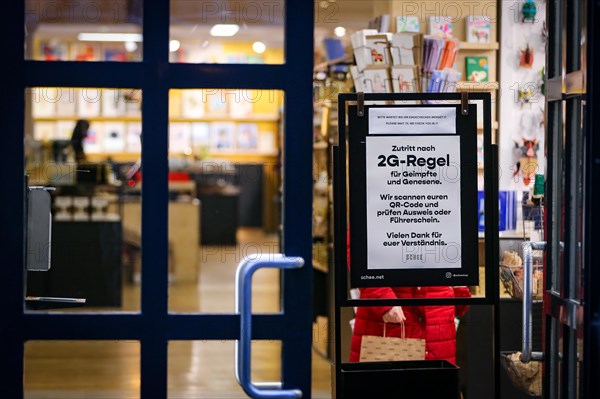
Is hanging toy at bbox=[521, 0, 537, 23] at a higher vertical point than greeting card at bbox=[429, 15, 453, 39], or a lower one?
higher

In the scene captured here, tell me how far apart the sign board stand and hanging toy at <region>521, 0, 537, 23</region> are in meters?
0.84

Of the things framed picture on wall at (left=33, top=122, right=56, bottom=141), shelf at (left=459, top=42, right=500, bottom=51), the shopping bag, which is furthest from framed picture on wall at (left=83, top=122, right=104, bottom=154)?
the shopping bag

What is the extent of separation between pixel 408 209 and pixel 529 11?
1.30m

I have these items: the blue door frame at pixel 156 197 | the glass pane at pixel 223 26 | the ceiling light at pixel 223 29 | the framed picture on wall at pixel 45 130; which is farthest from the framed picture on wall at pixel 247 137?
the blue door frame at pixel 156 197

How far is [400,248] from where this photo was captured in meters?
3.08

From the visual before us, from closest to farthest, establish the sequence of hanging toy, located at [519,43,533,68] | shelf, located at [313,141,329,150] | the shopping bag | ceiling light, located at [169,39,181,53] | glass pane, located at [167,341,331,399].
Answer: ceiling light, located at [169,39,181,53], the shopping bag, hanging toy, located at [519,43,533,68], glass pane, located at [167,341,331,399], shelf, located at [313,141,329,150]

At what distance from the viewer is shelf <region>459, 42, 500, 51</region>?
3900mm

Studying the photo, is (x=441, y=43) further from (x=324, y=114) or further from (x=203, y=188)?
(x=203, y=188)

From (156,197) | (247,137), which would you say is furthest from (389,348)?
(247,137)

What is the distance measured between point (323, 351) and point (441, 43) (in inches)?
110

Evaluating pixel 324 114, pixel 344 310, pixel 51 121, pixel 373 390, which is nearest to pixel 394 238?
pixel 373 390

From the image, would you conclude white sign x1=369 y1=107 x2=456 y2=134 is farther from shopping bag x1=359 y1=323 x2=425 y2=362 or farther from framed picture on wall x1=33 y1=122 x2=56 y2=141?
framed picture on wall x1=33 y1=122 x2=56 y2=141

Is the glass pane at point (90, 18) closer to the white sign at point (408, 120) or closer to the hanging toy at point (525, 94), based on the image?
the white sign at point (408, 120)

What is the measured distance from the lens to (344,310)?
4.98 metres
